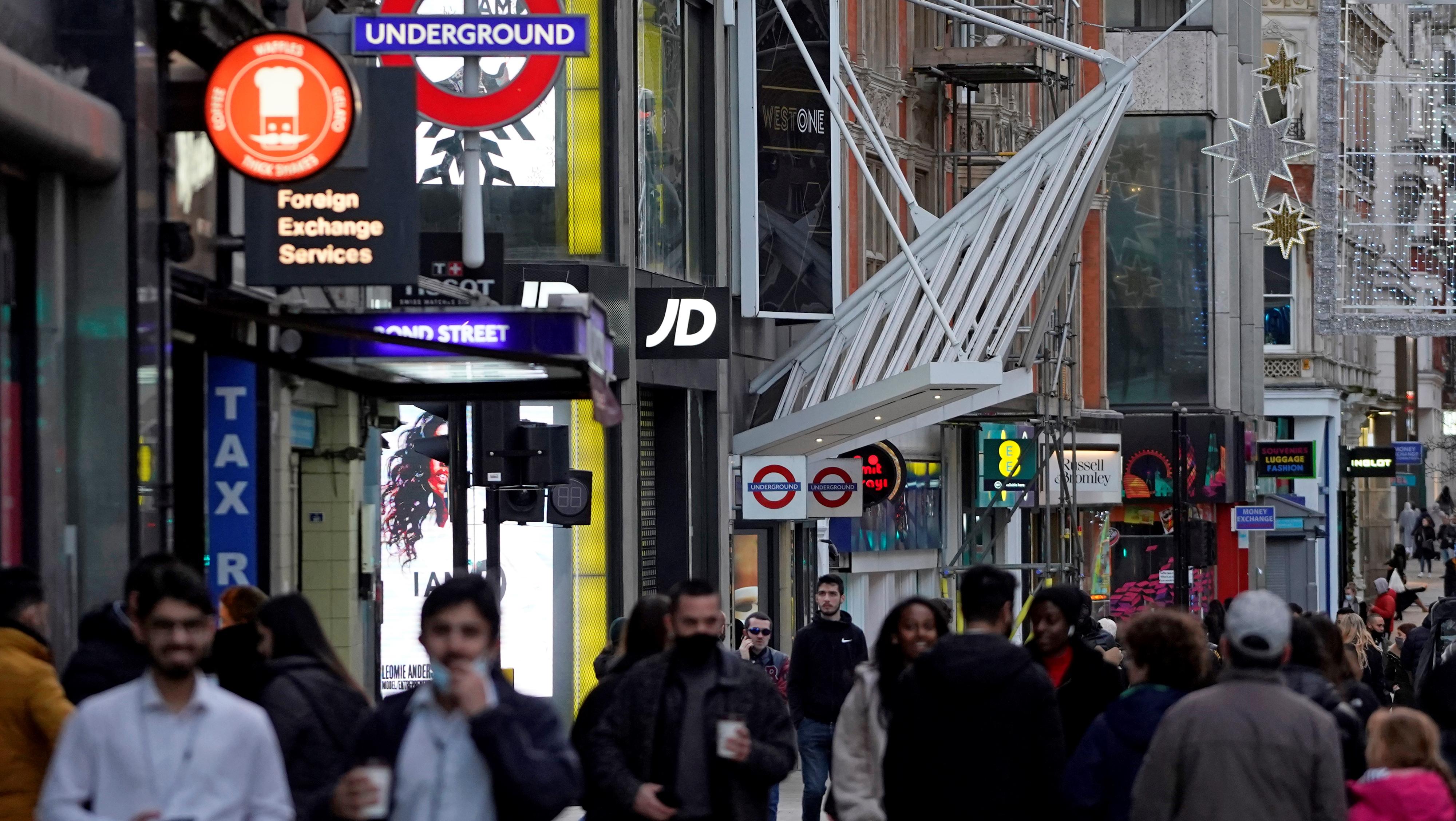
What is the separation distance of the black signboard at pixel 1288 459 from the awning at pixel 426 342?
38920mm

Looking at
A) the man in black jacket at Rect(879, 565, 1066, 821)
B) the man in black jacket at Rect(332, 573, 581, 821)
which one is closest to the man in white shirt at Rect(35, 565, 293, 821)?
the man in black jacket at Rect(332, 573, 581, 821)

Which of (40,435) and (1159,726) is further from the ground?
(40,435)

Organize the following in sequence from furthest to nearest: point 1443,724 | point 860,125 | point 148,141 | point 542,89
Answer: point 860,125, point 542,89, point 148,141, point 1443,724

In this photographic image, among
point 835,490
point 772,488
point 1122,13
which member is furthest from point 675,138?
point 1122,13

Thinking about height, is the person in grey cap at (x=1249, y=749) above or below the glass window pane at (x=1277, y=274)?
below

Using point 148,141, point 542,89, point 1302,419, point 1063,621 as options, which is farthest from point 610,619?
point 1302,419

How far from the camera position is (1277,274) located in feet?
195

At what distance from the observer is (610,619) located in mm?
24641

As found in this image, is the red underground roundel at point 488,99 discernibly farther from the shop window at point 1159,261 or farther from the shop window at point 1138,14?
the shop window at point 1138,14

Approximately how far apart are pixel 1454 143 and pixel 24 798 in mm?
14988

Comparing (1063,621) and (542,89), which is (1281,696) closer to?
(1063,621)

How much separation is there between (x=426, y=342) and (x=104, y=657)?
4583 millimetres

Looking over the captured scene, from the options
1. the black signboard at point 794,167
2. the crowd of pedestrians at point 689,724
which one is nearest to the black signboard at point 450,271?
the crowd of pedestrians at point 689,724

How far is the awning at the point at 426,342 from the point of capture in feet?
43.3
